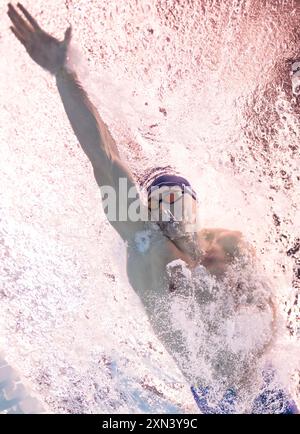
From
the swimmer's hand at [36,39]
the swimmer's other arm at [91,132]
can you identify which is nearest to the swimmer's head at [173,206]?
the swimmer's other arm at [91,132]

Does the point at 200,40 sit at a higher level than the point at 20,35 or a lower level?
higher

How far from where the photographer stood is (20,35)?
1.37m

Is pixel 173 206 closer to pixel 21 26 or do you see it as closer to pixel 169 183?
pixel 169 183

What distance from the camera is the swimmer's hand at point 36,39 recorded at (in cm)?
137

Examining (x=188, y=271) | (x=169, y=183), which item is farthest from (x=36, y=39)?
(x=188, y=271)

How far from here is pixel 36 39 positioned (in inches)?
53.9

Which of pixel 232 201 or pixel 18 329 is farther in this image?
pixel 18 329

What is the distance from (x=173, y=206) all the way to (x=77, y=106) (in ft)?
1.50
